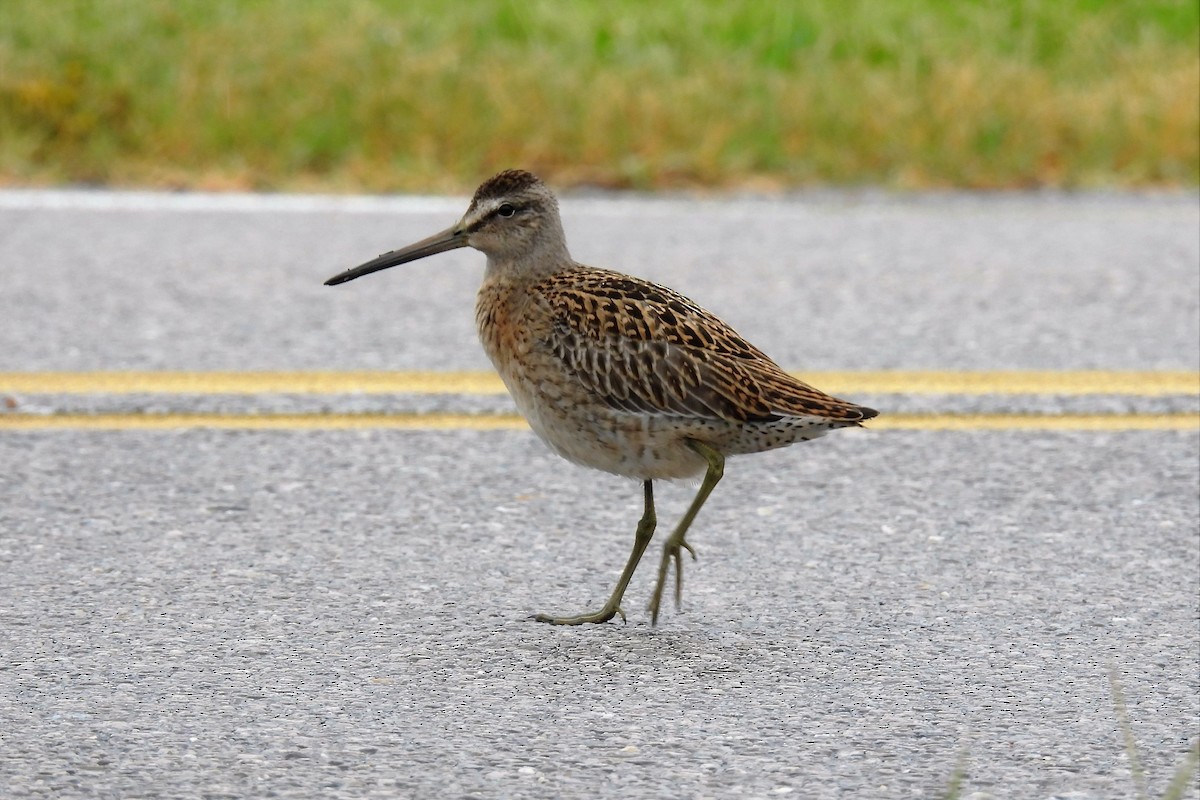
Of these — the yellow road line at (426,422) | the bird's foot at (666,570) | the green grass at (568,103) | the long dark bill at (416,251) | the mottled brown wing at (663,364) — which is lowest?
the bird's foot at (666,570)

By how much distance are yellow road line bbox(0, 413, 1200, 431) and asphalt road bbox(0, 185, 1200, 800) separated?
79mm

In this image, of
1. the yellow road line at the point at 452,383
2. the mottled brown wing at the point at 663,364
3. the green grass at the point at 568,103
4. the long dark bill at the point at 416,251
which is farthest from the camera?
the green grass at the point at 568,103

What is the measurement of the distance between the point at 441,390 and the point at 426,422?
286 millimetres

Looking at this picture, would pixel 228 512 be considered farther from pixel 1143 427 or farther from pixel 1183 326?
pixel 1183 326

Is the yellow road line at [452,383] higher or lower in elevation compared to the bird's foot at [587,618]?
higher

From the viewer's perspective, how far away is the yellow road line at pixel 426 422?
5.66 m

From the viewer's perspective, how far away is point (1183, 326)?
6.69 meters

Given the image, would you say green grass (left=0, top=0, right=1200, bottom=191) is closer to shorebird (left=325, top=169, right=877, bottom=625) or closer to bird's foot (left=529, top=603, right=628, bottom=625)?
shorebird (left=325, top=169, right=877, bottom=625)

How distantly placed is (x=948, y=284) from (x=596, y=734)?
4093 mm

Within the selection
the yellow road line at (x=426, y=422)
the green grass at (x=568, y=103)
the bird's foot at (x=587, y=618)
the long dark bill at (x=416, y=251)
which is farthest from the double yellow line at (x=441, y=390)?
the green grass at (x=568, y=103)

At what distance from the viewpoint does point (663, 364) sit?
4.12 metres

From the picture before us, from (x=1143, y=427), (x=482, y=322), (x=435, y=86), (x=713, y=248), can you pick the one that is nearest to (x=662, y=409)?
(x=482, y=322)

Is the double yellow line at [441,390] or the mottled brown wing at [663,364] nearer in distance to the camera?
the mottled brown wing at [663,364]

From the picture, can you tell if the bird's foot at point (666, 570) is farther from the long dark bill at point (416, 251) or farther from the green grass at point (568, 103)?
the green grass at point (568, 103)
